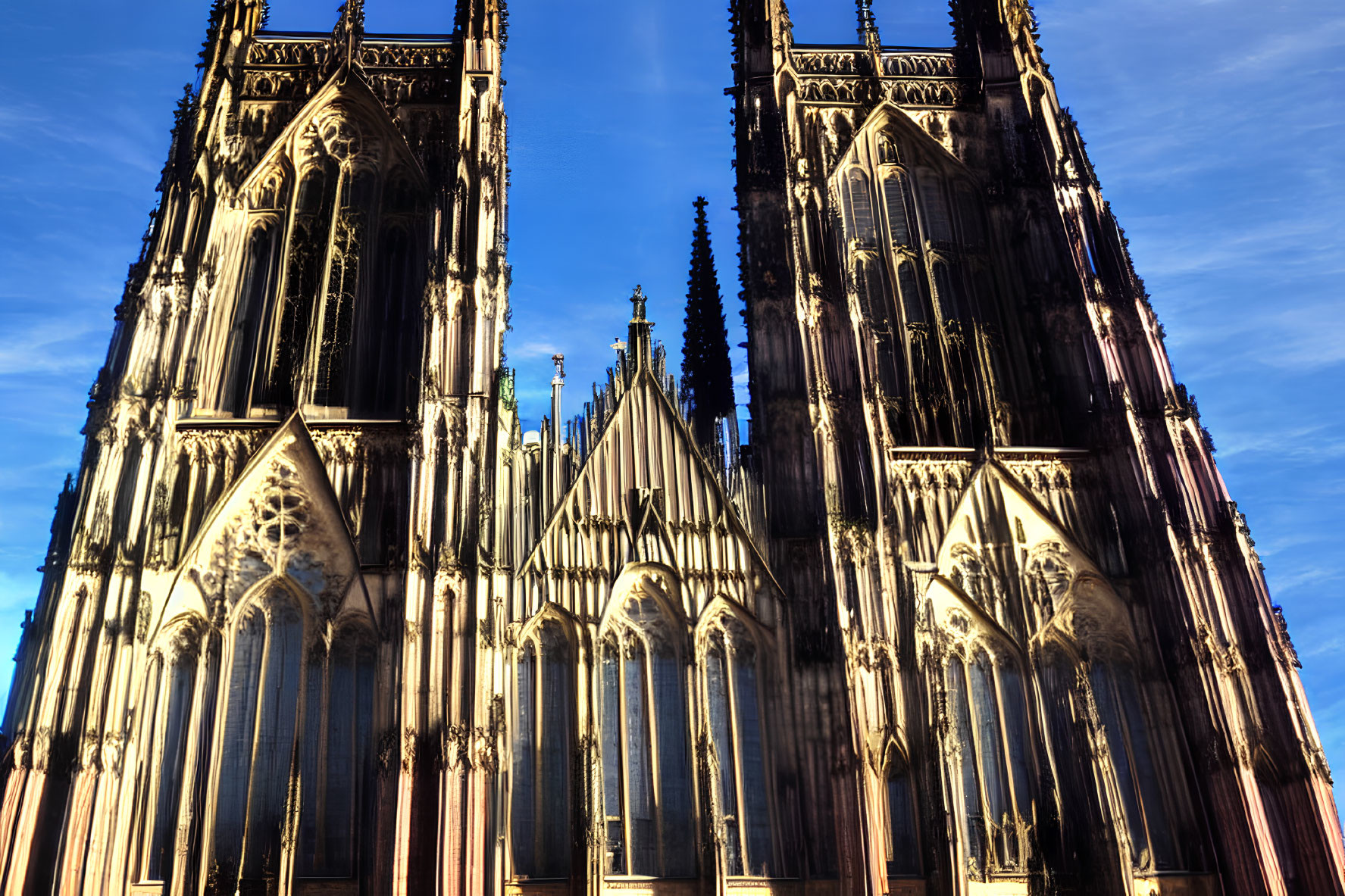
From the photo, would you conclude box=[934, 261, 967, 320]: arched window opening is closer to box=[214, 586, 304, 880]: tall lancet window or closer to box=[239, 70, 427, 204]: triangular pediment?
box=[239, 70, 427, 204]: triangular pediment

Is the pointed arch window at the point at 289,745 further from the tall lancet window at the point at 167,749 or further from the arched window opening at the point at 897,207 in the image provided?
the arched window opening at the point at 897,207

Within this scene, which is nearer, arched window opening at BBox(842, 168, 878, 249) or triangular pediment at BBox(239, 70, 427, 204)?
triangular pediment at BBox(239, 70, 427, 204)

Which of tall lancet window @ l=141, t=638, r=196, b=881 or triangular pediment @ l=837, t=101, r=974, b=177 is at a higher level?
triangular pediment @ l=837, t=101, r=974, b=177

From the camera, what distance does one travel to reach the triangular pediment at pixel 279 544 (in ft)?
92.8

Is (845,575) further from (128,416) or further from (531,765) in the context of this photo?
(128,416)

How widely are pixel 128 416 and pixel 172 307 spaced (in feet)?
11.6

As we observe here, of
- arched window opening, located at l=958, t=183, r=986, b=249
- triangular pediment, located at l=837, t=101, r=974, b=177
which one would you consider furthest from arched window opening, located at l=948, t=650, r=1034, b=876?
triangular pediment, located at l=837, t=101, r=974, b=177

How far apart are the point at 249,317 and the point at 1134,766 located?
78.7 ft

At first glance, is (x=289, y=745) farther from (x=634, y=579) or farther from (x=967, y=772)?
(x=967, y=772)

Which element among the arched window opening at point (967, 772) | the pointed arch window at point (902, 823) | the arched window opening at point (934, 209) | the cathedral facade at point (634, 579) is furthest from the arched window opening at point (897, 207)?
the pointed arch window at point (902, 823)

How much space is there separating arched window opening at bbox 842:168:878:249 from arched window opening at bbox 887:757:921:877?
15.7 m

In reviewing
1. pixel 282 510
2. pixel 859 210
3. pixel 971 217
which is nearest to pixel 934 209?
pixel 971 217

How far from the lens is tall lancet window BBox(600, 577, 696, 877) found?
26.5 metres

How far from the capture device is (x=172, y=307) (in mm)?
31422
